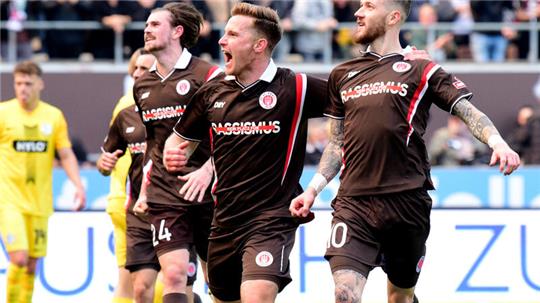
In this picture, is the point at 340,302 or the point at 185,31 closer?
the point at 340,302

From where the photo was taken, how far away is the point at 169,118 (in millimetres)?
9391

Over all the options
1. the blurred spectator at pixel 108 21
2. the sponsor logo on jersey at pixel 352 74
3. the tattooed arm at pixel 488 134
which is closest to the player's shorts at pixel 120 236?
the sponsor logo on jersey at pixel 352 74

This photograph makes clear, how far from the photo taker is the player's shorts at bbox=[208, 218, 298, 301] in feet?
26.4

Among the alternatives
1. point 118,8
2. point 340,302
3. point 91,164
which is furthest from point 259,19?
point 118,8

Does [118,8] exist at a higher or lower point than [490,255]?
higher

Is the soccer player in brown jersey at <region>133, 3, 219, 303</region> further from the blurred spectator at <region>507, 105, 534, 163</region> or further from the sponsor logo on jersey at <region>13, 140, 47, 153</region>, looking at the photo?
the blurred spectator at <region>507, 105, 534, 163</region>

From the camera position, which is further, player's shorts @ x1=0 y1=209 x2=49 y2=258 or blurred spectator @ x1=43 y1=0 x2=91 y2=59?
blurred spectator @ x1=43 y1=0 x2=91 y2=59

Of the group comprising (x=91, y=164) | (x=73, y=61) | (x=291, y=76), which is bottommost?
(x=91, y=164)

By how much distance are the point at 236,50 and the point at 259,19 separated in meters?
0.27

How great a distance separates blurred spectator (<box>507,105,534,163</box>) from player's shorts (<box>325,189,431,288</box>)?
1155 centimetres

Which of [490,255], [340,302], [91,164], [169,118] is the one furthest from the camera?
[91,164]

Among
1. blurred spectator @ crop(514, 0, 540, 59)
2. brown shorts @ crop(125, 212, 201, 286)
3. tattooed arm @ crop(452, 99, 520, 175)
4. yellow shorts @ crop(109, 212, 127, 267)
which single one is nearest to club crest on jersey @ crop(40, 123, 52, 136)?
yellow shorts @ crop(109, 212, 127, 267)

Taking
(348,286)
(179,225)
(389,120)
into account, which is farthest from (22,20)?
(348,286)

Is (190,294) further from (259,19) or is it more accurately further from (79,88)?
(79,88)
